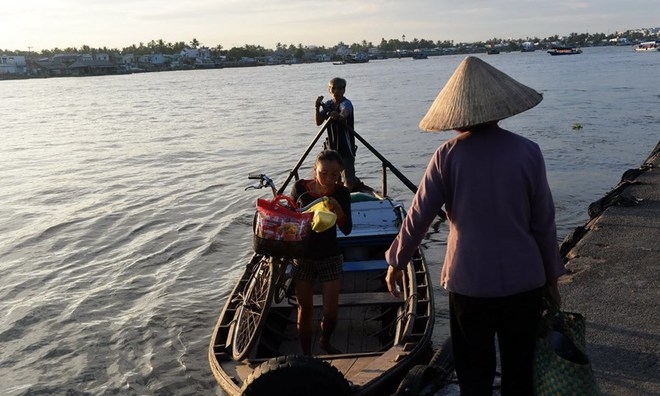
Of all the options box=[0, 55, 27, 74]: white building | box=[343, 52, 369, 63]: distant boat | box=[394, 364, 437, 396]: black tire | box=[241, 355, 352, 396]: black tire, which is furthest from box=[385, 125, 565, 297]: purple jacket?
box=[343, 52, 369, 63]: distant boat

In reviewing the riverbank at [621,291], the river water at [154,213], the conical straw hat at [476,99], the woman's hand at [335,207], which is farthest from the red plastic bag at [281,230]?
the river water at [154,213]

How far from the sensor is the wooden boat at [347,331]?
4129 mm

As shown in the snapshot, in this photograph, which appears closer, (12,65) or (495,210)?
(495,210)

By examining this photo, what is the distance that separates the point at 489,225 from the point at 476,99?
2.17ft

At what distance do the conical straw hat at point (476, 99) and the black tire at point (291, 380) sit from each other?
1644 mm

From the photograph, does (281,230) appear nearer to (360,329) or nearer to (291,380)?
(291,380)

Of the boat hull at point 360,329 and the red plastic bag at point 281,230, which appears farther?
the boat hull at point 360,329

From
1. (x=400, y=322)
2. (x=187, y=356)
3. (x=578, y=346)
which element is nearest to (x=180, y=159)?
(x=187, y=356)

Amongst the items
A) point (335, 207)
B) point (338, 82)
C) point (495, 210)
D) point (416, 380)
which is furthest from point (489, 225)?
point (338, 82)

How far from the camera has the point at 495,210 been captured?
10.6ft

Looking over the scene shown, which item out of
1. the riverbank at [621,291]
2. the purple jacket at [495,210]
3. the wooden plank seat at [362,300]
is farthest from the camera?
the wooden plank seat at [362,300]

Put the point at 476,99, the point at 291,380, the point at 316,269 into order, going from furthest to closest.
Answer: the point at 316,269
the point at 291,380
the point at 476,99

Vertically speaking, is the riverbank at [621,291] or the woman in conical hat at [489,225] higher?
the woman in conical hat at [489,225]

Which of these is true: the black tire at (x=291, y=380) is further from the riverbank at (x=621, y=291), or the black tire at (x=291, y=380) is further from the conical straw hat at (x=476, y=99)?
the riverbank at (x=621, y=291)
